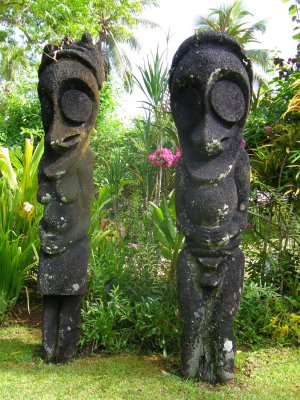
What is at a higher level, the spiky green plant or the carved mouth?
the carved mouth

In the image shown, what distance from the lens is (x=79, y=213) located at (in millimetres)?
3572

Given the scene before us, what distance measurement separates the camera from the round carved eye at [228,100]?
3084 millimetres

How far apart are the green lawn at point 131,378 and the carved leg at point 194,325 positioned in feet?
0.38

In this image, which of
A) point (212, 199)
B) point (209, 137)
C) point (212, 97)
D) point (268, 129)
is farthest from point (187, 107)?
point (268, 129)

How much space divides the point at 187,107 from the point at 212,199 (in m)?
0.74

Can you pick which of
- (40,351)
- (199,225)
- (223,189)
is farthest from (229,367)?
(40,351)

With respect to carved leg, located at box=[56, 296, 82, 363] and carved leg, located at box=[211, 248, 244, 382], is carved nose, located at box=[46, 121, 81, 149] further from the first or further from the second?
carved leg, located at box=[211, 248, 244, 382]

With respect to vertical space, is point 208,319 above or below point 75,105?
below

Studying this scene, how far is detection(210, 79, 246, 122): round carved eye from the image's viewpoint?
3.08 meters

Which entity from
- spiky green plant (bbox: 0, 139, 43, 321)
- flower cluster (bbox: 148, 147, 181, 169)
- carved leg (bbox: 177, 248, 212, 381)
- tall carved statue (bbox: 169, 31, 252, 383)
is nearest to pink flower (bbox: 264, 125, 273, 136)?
flower cluster (bbox: 148, 147, 181, 169)

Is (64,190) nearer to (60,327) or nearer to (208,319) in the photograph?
(60,327)

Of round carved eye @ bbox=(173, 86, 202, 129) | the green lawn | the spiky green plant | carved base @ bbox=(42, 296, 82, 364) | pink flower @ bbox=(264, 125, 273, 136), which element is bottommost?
the green lawn

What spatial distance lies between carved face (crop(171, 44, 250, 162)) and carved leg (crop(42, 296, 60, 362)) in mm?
1627

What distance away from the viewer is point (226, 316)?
311 centimetres
